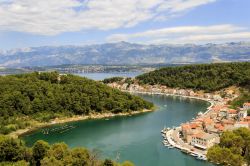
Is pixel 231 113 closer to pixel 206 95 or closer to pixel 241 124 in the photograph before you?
pixel 241 124

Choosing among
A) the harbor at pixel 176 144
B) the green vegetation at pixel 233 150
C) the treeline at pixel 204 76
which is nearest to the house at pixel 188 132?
the harbor at pixel 176 144

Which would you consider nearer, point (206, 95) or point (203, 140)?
point (203, 140)

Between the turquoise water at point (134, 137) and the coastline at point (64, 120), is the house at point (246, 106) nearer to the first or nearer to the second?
the turquoise water at point (134, 137)

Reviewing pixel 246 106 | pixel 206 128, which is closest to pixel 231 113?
pixel 246 106

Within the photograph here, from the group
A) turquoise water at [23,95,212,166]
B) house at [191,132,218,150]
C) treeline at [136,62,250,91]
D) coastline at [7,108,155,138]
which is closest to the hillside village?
house at [191,132,218,150]

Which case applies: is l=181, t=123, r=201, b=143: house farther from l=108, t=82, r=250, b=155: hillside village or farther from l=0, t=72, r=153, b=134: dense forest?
l=0, t=72, r=153, b=134: dense forest

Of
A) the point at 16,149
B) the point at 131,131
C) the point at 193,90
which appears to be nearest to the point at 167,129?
the point at 131,131

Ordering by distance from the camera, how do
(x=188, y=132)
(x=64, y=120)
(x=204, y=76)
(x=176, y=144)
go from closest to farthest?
1. (x=176, y=144)
2. (x=188, y=132)
3. (x=64, y=120)
4. (x=204, y=76)
